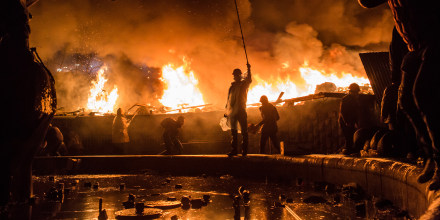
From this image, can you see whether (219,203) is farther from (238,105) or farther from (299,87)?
(299,87)

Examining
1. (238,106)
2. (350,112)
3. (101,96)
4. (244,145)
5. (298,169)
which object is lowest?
(298,169)

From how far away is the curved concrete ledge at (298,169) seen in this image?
3.90 m

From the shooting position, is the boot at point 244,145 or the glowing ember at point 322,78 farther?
the glowing ember at point 322,78

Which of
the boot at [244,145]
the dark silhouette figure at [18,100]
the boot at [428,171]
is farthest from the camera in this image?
the boot at [244,145]

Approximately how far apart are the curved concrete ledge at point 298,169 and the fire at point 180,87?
47.8 feet

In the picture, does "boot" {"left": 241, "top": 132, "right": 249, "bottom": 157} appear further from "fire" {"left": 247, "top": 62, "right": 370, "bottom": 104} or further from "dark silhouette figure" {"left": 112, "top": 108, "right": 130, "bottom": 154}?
"fire" {"left": 247, "top": 62, "right": 370, "bottom": 104}

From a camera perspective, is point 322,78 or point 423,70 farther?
point 322,78

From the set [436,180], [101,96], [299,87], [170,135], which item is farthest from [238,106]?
[101,96]

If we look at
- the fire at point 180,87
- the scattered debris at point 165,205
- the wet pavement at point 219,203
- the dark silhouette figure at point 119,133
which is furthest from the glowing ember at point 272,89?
the scattered debris at point 165,205

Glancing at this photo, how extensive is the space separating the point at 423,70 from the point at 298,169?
192 inches

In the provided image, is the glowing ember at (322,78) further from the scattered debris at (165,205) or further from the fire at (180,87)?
the scattered debris at (165,205)

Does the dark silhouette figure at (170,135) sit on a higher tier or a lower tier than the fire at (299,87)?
lower

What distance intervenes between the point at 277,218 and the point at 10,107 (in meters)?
3.20

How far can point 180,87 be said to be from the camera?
87.9 ft
